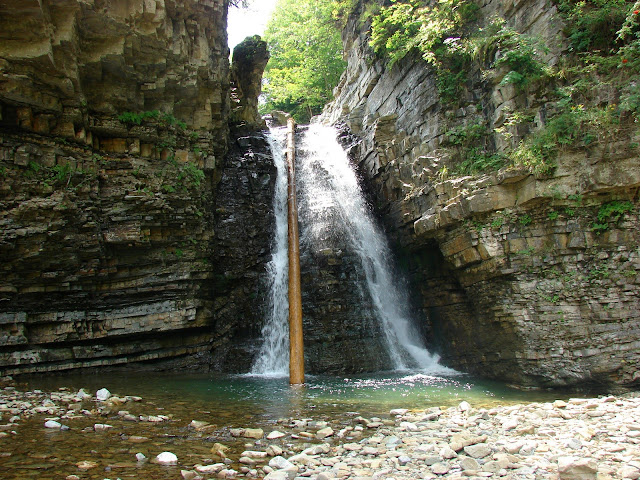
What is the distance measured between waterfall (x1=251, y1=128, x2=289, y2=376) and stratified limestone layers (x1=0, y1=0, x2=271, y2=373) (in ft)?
4.93

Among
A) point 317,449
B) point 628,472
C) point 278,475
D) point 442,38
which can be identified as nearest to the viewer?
point 628,472

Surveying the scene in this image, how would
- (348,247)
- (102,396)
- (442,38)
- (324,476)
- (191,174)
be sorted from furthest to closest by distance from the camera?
(348,247) → (442,38) → (191,174) → (102,396) → (324,476)

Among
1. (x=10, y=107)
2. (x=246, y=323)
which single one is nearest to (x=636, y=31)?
(x=246, y=323)

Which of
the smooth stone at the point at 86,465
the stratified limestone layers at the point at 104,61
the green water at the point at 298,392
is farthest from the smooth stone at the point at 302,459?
the stratified limestone layers at the point at 104,61

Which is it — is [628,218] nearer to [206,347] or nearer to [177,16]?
[206,347]

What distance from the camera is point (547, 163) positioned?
866cm

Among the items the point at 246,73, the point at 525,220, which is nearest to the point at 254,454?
the point at 525,220

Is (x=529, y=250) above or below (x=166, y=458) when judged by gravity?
above

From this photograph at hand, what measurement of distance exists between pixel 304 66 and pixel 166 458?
97.0 feet

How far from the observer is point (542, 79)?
9.60 m

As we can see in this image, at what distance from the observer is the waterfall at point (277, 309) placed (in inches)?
455

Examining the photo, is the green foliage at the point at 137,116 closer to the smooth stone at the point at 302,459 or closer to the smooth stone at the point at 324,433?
the smooth stone at the point at 324,433

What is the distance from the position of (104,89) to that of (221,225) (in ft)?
16.3

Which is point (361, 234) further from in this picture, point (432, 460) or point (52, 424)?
point (52, 424)
